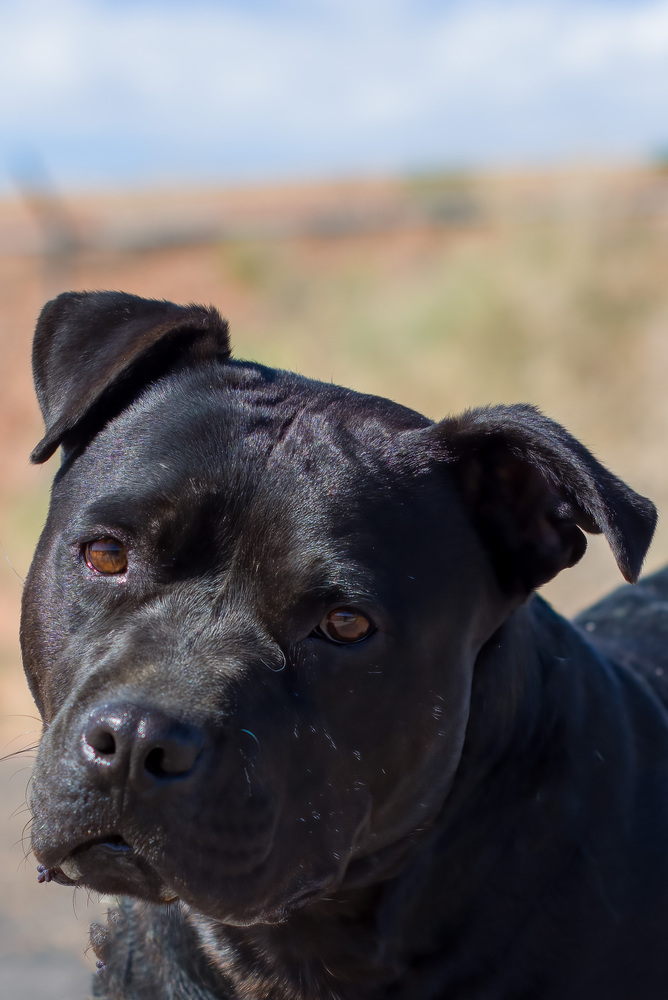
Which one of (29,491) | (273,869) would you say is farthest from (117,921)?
(29,491)

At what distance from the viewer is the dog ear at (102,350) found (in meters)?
2.76

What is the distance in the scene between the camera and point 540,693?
2.83 metres

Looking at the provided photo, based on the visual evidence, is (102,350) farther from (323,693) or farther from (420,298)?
(420,298)

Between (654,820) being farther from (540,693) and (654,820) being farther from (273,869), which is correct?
(273,869)

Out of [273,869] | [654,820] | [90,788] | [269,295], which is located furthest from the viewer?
[269,295]

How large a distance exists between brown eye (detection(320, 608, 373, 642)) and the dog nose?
1.32ft

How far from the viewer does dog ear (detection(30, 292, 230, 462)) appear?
276 cm

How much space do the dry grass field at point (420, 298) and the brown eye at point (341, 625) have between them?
26.2ft

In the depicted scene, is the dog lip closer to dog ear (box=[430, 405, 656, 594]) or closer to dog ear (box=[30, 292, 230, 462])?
dog ear (box=[30, 292, 230, 462])

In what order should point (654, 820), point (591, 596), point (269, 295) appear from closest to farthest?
A: 1. point (654, 820)
2. point (591, 596)
3. point (269, 295)

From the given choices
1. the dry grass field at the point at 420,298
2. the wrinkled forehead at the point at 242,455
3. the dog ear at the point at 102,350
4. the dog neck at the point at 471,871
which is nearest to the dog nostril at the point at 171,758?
the wrinkled forehead at the point at 242,455

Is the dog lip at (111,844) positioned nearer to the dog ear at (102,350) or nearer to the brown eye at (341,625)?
the brown eye at (341,625)

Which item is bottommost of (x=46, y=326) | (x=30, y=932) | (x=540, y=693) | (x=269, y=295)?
(x=30, y=932)

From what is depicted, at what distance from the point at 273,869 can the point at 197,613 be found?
1.81 feet
